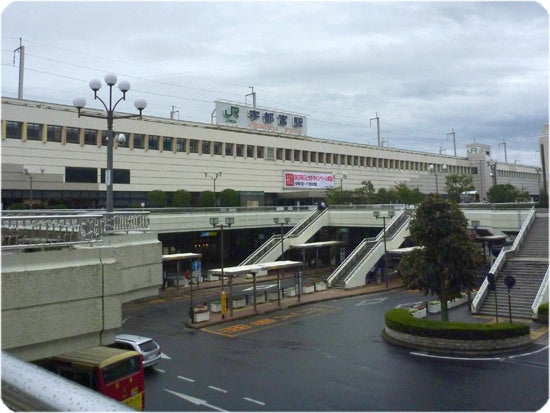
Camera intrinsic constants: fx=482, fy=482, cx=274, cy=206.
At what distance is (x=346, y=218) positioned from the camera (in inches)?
1640

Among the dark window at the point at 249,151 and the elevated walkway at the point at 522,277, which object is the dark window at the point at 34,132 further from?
the elevated walkway at the point at 522,277

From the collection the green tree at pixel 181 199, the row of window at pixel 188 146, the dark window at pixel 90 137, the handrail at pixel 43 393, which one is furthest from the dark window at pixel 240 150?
the handrail at pixel 43 393

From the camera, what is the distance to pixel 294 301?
88.0 ft

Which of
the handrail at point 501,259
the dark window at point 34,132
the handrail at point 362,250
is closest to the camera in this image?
the handrail at point 501,259

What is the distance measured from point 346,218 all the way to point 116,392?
1280 inches

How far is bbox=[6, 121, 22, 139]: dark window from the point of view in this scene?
3784 cm

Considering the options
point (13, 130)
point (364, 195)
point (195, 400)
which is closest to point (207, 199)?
point (13, 130)

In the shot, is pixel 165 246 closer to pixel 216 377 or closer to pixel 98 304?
pixel 216 377

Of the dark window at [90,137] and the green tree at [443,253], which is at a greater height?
the dark window at [90,137]

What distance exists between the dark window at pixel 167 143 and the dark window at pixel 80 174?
745cm

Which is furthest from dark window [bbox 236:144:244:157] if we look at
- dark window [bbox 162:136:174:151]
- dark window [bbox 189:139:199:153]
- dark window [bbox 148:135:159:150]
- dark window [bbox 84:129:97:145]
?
dark window [bbox 84:129:97:145]

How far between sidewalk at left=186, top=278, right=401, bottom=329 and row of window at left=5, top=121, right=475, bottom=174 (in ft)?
58.6

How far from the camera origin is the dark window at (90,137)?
4200 cm

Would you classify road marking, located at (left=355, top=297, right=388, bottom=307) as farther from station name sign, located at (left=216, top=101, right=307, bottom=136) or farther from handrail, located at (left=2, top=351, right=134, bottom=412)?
station name sign, located at (left=216, top=101, right=307, bottom=136)
